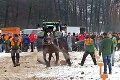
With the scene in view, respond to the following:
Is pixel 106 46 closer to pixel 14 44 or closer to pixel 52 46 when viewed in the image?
pixel 52 46

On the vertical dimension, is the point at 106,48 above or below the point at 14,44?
above

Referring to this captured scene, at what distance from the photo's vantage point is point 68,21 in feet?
240

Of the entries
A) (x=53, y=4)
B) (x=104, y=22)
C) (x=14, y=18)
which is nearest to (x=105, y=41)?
(x=14, y=18)

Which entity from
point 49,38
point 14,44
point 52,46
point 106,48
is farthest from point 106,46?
point 14,44

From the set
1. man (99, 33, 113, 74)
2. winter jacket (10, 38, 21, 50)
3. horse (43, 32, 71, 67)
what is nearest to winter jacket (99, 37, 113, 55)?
man (99, 33, 113, 74)

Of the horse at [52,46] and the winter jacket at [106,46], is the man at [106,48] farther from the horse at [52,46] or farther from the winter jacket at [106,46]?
the horse at [52,46]

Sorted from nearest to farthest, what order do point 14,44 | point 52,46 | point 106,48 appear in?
point 106,48 → point 52,46 → point 14,44

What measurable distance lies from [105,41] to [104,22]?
67.4 metres

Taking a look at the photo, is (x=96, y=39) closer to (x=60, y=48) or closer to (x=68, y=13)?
(x=60, y=48)

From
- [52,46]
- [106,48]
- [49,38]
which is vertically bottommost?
[52,46]

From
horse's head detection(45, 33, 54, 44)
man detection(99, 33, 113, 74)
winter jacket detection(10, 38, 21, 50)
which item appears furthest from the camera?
winter jacket detection(10, 38, 21, 50)

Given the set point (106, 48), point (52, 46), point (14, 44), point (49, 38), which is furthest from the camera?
point (14, 44)

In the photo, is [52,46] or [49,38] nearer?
[49,38]

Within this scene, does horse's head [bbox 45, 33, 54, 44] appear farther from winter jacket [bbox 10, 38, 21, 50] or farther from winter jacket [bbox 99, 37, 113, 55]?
winter jacket [bbox 99, 37, 113, 55]
